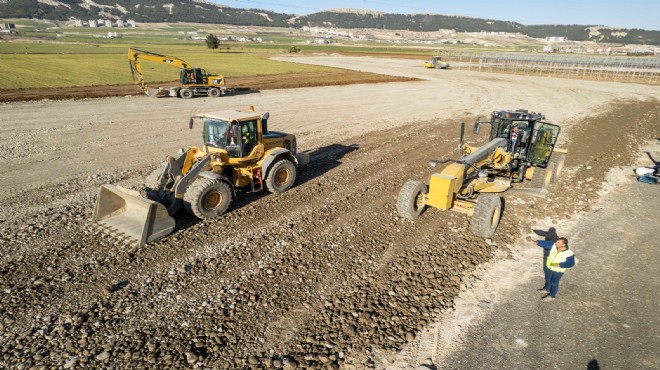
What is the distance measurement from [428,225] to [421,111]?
1728cm

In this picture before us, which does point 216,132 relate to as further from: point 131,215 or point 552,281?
point 552,281

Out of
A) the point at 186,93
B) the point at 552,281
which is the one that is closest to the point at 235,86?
the point at 186,93

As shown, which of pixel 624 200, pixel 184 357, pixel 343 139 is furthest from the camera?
pixel 343 139

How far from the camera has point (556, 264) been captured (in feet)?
20.7

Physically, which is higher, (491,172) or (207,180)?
(491,172)

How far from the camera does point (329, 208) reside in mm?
9992

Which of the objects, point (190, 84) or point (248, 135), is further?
point (190, 84)

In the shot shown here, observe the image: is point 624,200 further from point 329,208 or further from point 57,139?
point 57,139

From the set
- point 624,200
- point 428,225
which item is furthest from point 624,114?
point 428,225

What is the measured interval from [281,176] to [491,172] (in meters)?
5.82

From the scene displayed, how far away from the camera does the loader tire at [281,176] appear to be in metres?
10.4

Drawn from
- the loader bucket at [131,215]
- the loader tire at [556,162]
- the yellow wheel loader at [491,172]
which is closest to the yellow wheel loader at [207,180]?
the loader bucket at [131,215]

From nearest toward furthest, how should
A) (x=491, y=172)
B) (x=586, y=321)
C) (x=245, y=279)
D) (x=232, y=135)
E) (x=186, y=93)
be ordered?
1. (x=586, y=321)
2. (x=245, y=279)
3. (x=232, y=135)
4. (x=491, y=172)
5. (x=186, y=93)

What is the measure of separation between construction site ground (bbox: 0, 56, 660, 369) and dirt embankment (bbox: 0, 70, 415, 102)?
44.6ft
